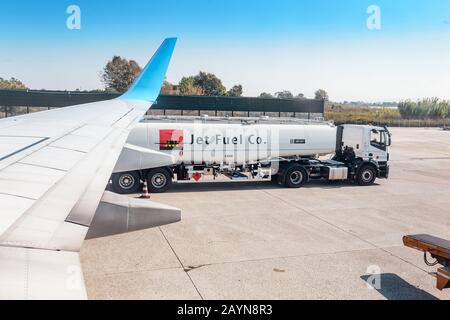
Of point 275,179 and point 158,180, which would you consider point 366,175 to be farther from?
point 158,180

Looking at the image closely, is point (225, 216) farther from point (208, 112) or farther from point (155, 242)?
point (208, 112)

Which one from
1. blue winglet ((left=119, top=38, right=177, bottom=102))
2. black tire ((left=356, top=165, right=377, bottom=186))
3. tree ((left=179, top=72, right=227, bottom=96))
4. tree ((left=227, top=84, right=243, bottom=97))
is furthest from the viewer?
tree ((left=227, top=84, right=243, bottom=97))

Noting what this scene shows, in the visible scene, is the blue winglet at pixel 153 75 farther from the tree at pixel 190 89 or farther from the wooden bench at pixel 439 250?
the tree at pixel 190 89

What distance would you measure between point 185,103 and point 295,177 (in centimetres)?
1850

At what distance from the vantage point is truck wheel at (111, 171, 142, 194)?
47.8 ft

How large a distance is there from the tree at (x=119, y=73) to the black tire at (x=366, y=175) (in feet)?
203

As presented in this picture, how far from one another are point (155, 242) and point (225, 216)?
305cm

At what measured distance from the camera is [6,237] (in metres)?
2.31

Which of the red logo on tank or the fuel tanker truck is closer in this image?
the fuel tanker truck

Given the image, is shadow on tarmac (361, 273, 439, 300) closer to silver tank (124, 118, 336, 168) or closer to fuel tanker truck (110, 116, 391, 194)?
fuel tanker truck (110, 116, 391, 194)

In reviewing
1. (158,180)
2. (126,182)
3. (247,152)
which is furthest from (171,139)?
(247,152)

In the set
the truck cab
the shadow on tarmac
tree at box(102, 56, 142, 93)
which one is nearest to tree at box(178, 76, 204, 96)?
tree at box(102, 56, 142, 93)

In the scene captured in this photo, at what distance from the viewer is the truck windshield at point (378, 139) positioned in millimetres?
17547

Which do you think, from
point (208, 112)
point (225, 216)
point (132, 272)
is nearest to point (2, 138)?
point (132, 272)
